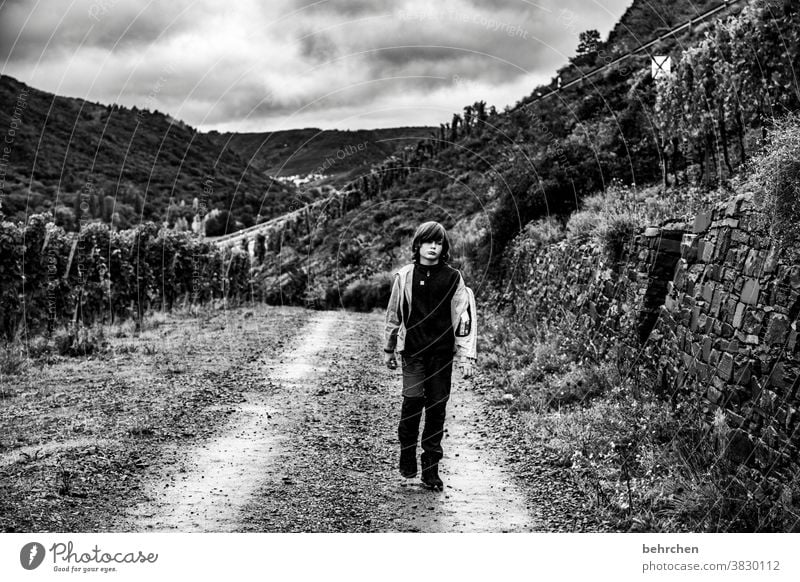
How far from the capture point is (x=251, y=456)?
7.39 meters

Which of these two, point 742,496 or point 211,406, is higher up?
point 742,496

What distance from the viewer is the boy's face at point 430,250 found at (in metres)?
6.23

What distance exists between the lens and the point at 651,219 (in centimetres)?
1059

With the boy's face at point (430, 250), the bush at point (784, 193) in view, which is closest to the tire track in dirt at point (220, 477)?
the boy's face at point (430, 250)

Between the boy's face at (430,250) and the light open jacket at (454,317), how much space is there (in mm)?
185

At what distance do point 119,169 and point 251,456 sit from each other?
76.6 meters

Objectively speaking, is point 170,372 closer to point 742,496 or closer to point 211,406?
point 211,406

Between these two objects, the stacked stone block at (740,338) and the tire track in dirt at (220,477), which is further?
the tire track in dirt at (220,477)

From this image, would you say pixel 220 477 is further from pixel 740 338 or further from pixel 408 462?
pixel 740 338

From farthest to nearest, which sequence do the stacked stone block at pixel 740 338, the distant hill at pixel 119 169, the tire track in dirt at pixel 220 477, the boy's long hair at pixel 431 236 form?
the distant hill at pixel 119 169, the boy's long hair at pixel 431 236, the tire track in dirt at pixel 220 477, the stacked stone block at pixel 740 338

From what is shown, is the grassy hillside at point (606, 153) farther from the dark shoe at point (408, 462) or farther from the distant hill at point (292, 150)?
the distant hill at point (292, 150)

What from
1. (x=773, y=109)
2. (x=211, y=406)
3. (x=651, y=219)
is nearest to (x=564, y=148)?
(x=773, y=109)

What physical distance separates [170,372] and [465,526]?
8181mm
